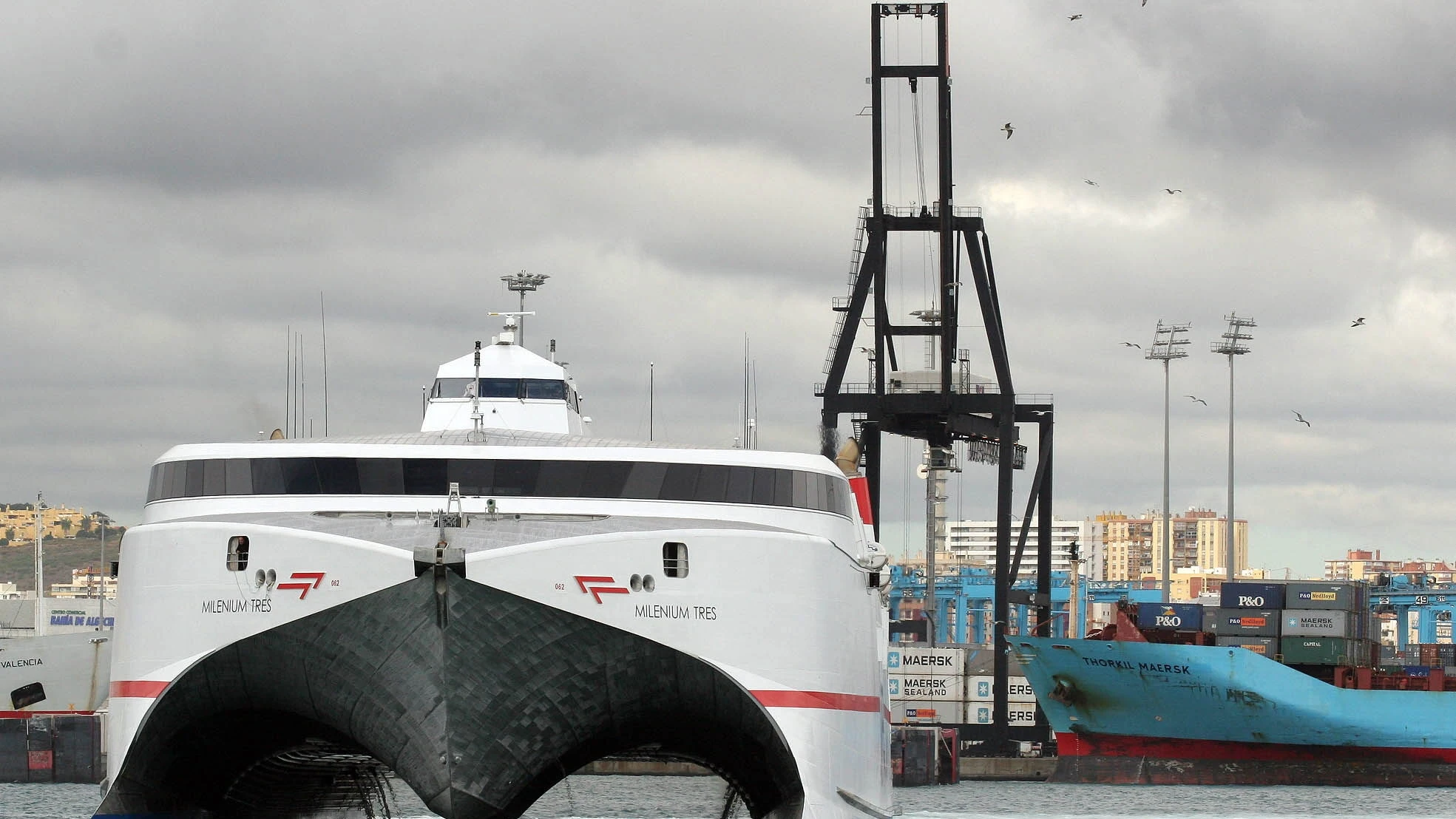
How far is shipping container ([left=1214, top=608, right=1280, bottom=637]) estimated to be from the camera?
63594mm

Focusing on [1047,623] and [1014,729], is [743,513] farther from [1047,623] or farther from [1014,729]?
[1014,729]

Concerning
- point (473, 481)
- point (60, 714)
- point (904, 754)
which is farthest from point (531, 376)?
point (60, 714)

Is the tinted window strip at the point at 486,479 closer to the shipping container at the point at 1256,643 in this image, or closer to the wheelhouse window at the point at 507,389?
the wheelhouse window at the point at 507,389

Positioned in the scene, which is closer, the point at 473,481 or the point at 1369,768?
the point at 473,481

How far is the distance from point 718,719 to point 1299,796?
43.0 metres

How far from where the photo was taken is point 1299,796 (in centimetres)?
5803

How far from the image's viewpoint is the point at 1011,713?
76.9 meters

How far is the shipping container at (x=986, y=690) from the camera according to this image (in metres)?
75.9

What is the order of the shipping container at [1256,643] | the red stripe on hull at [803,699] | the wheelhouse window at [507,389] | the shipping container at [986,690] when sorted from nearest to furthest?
the red stripe on hull at [803,699]
the wheelhouse window at [507,389]
the shipping container at [1256,643]
the shipping container at [986,690]

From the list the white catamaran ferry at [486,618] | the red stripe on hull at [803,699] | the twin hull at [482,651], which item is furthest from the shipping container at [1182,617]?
the twin hull at [482,651]

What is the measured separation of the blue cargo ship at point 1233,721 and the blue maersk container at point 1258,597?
3.30 metres

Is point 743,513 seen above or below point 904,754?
above

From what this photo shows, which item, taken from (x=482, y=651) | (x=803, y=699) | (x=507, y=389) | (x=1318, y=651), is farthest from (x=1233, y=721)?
(x=482, y=651)

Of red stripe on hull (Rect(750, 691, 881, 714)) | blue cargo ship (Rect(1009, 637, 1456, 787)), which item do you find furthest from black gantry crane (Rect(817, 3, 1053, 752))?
red stripe on hull (Rect(750, 691, 881, 714))
